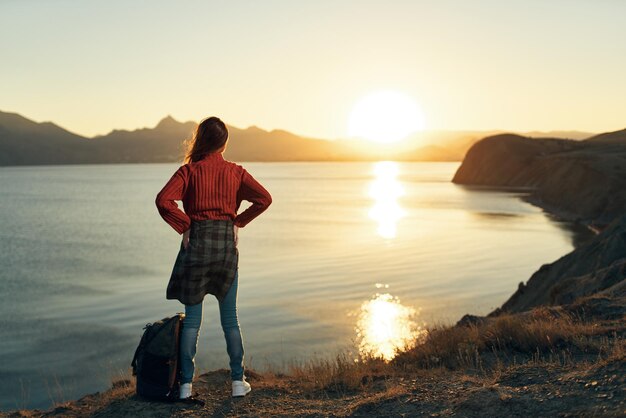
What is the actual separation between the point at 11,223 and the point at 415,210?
42285mm

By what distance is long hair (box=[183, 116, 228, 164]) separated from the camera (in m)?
5.76

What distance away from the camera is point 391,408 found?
5.75 meters

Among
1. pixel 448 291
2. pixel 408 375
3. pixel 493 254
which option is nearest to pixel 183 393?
pixel 408 375

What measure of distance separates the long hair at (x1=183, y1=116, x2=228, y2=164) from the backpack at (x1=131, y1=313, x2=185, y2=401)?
66.3 inches

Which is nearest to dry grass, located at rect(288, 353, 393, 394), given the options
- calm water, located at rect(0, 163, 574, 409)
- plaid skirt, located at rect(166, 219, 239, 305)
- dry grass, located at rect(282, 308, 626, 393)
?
dry grass, located at rect(282, 308, 626, 393)

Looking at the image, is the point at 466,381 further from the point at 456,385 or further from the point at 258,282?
the point at 258,282

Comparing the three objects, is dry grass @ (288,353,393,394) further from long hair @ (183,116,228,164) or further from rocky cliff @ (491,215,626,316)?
rocky cliff @ (491,215,626,316)

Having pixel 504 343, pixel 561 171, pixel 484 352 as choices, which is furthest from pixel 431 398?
pixel 561 171

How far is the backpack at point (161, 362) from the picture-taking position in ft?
19.6

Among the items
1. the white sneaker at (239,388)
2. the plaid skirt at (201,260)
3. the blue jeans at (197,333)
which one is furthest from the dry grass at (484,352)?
the plaid skirt at (201,260)

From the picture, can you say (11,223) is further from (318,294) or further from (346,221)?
(318,294)

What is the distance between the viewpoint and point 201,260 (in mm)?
5676

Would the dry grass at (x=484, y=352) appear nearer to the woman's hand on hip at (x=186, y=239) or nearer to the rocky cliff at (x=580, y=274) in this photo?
the woman's hand on hip at (x=186, y=239)

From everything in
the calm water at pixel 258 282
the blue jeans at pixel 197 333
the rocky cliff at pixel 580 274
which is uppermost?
the blue jeans at pixel 197 333
